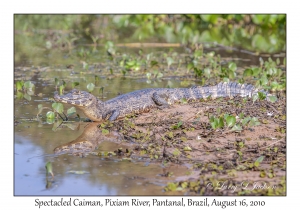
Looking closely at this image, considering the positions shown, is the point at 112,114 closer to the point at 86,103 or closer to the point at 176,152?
the point at 86,103

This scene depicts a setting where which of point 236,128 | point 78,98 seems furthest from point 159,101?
point 236,128

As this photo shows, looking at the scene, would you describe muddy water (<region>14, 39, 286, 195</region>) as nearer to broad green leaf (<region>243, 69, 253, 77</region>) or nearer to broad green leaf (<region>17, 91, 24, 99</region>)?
broad green leaf (<region>17, 91, 24, 99</region>)

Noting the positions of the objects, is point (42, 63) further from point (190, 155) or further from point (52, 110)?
point (190, 155)

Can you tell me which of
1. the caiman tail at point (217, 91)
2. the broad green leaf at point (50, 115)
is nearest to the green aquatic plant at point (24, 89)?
the broad green leaf at point (50, 115)

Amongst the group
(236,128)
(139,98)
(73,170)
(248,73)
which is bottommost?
(73,170)

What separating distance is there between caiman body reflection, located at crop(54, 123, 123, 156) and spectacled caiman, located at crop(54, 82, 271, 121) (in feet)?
1.43

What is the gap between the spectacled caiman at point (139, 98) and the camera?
348 inches

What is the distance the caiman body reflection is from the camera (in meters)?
7.31

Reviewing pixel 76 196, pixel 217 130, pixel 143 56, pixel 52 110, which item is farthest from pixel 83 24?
pixel 76 196

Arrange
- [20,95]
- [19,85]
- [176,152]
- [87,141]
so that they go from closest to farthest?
1. [176,152]
2. [87,141]
3. [20,95]
4. [19,85]

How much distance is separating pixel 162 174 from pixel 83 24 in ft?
61.6

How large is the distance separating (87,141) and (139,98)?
1864 mm

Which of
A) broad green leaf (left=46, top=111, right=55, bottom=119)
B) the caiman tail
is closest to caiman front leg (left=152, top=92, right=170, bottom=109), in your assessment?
the caiman tail

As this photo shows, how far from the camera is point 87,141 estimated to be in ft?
25.6
